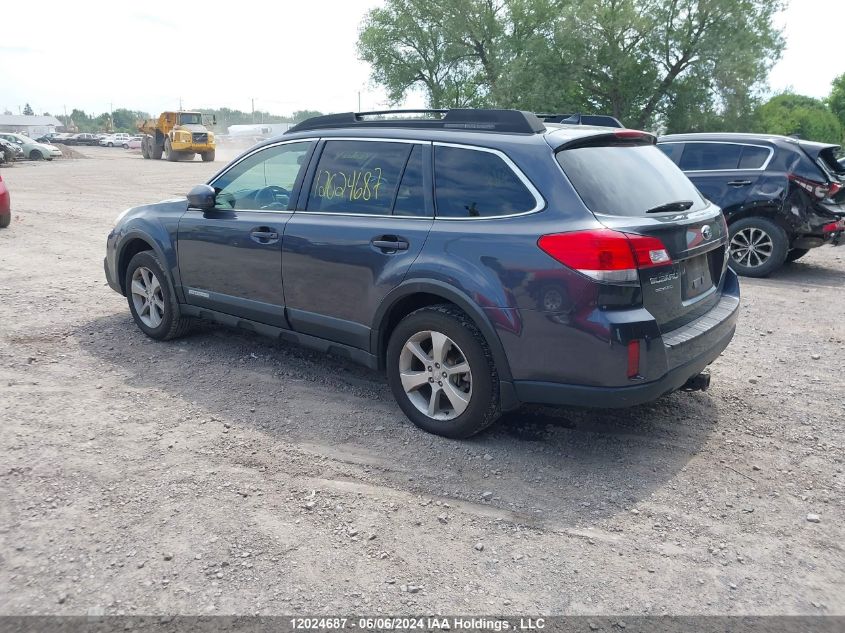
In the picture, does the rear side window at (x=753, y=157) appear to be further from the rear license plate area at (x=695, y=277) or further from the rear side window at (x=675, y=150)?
the rear license plate area at (x=695, y=277)

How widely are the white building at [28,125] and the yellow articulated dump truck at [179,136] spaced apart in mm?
56887

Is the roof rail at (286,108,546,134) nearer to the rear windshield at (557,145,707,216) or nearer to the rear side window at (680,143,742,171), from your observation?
the rear windshield at (557,145,707,216)

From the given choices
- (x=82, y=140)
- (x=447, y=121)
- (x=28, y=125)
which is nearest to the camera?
(x=447, y=121)

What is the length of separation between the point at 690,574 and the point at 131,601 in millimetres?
2205

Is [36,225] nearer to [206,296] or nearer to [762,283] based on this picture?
[206,296]

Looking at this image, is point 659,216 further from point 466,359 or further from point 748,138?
point 748,138

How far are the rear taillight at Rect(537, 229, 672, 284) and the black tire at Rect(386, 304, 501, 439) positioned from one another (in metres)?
0.66

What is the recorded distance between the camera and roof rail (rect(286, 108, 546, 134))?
13.1 ft

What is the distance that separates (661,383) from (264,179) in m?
3.04

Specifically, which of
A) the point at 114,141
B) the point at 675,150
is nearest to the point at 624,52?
the point at 675,150

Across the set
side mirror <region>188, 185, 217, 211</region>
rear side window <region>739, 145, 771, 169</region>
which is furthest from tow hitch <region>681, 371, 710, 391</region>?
rear side window <region>739, 145, 771, 169</region>

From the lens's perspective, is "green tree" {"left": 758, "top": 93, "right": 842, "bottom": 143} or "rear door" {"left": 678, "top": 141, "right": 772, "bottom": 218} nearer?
"rear door" {"left": 678, "top": 141, "right": 772, "bottom": 218}

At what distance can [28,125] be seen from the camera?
101250mm

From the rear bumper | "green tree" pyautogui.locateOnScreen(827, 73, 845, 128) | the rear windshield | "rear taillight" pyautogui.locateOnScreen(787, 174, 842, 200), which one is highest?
"green tree" pyautogui.locateOnScreen(827, 73, 845, 128)
